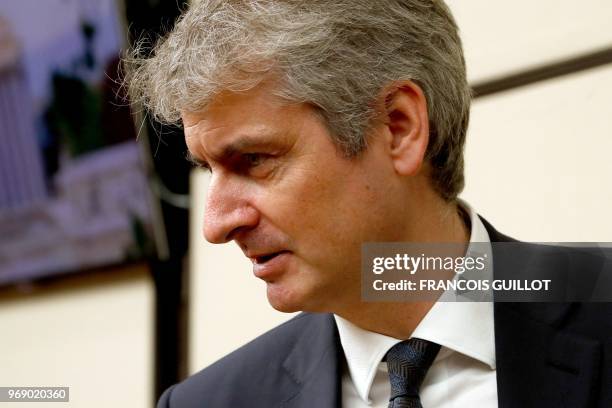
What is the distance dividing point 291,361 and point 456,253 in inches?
11.6

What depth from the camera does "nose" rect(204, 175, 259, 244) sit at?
1.18 metres

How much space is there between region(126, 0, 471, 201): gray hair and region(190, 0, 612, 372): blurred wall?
42 centimetres

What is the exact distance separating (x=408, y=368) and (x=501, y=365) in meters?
0.12

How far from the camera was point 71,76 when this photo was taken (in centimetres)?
240

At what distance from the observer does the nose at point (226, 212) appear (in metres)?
1.18

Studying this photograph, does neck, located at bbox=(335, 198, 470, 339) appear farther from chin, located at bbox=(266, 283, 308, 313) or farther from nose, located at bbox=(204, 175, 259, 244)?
nose, located at bbox=(204, 175, 259, 244)

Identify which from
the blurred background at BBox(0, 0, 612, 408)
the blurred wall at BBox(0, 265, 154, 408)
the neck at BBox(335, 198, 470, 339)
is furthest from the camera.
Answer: the blurred wall at BBox(0, 265, 154, 408)

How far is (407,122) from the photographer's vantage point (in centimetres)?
126

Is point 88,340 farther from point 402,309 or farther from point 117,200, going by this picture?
point 402,309

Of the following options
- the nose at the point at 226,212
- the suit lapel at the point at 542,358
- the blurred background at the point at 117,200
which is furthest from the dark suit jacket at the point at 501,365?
the blurred background at the point at 117,200

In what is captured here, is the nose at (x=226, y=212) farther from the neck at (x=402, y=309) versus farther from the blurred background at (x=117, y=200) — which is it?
the blurred background at (x=117, y=200)

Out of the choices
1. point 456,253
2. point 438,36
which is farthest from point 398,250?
point 438,36

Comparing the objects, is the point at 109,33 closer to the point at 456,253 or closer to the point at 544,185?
the point at 544,185

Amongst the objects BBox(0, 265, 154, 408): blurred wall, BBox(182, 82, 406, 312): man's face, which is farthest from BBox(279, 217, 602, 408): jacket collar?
BBox(0, 265, 154, 408): blurred wall
